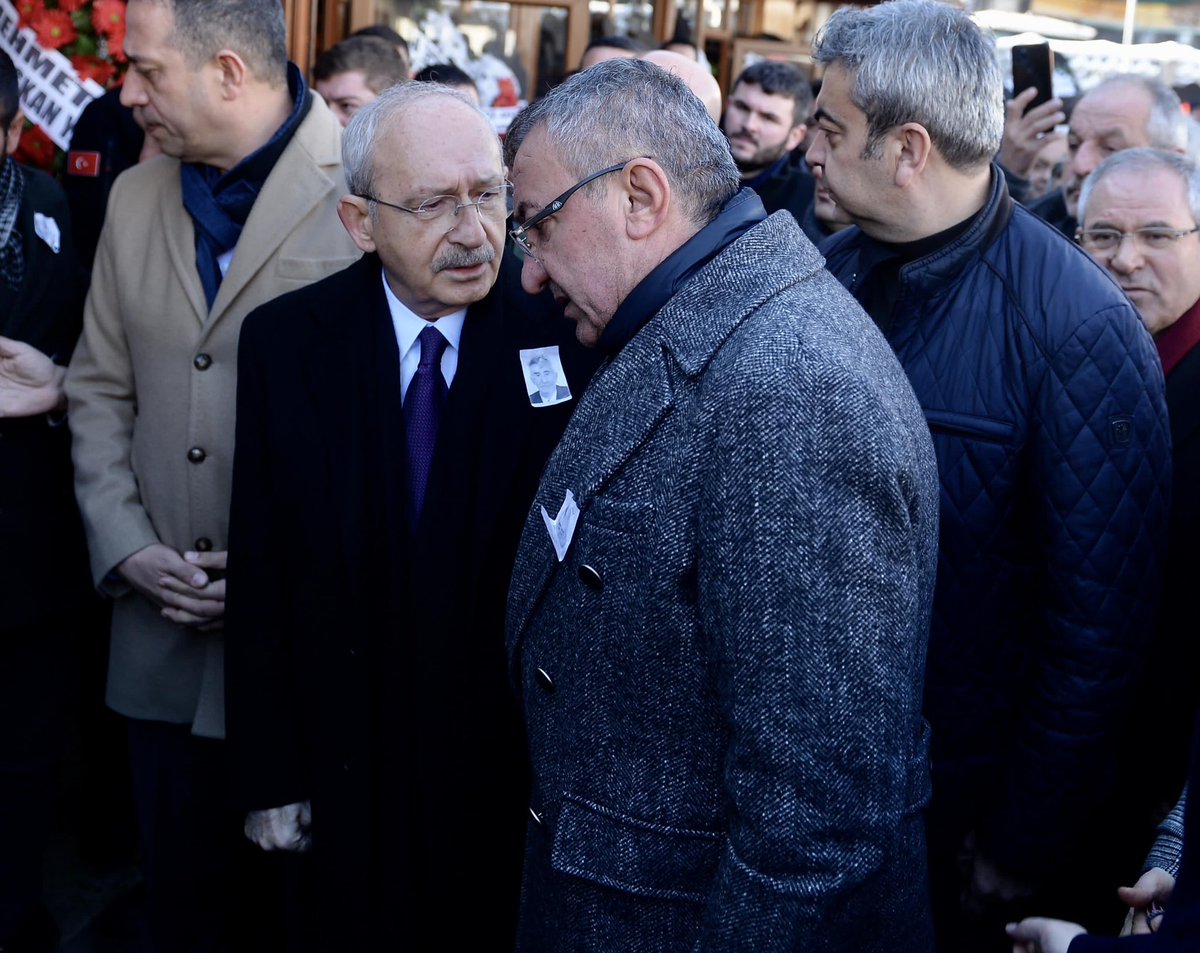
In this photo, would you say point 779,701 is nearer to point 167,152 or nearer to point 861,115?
point 861,115

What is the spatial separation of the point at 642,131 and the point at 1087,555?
101 centimetres

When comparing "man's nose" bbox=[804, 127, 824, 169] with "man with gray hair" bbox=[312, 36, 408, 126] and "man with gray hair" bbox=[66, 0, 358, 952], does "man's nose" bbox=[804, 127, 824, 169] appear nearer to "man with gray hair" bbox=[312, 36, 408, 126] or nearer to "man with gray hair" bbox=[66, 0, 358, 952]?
"man with gray hair" bbox=[66, 0, 358, 952]

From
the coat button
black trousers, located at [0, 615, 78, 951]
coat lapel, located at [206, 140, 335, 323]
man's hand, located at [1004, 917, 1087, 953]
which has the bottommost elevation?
black trousers, located at [0, 615, 78, 951]

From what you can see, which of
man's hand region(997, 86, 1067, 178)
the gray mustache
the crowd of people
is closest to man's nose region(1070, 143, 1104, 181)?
the crowd of people

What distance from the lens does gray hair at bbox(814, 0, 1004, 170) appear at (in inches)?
82.3

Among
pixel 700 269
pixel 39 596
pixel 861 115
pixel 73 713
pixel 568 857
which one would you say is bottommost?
pixel 73 713

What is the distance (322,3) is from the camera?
6234 mm

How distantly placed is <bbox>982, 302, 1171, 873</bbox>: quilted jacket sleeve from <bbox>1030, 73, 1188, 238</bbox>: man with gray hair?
1.75m

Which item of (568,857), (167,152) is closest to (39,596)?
(167,152)

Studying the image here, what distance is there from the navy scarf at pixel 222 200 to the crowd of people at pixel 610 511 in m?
0.01

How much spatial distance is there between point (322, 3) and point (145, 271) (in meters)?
3.93

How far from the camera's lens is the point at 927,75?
2086 mm

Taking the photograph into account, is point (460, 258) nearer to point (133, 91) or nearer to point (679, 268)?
point (679, 268)

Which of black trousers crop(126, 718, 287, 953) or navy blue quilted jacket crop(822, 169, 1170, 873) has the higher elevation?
navy blue quilted jacket crop(822, 169, 1170, 873)
